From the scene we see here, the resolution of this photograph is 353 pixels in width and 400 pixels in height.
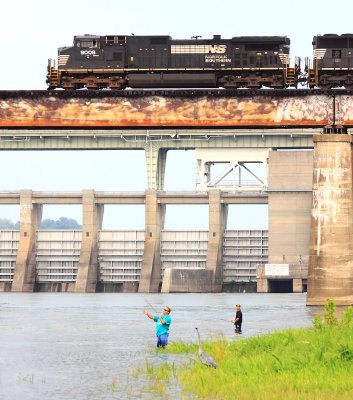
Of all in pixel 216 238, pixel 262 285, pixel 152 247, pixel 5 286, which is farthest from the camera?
pixel 5 286

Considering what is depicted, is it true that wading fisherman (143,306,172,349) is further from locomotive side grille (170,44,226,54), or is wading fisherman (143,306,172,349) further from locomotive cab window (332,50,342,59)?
locomotive side grille (170,44,226,54)

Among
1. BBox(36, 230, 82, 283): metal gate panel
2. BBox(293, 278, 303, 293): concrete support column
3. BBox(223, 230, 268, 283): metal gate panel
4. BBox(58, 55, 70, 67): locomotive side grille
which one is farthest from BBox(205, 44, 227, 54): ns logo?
BBox(36, 230, 82, 283): metal gate panel

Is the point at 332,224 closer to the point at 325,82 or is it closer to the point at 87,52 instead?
the point at 325,82

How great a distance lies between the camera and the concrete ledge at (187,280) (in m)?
132

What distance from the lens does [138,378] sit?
34031 millimetres

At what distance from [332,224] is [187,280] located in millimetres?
67581

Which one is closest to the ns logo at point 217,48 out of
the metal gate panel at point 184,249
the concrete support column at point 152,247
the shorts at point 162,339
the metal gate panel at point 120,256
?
the shorts at point 162,339

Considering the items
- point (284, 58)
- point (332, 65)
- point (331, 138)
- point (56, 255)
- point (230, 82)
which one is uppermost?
point (284, 58)

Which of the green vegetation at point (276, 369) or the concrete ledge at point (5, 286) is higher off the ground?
the concrete ledge at point (5, 286)

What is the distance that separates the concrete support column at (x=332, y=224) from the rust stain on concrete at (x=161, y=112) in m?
3.71

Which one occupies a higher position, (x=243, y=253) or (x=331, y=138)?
(x=331, y=138)

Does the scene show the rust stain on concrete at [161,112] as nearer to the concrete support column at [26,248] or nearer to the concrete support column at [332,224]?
the concrete support column at [332,224]

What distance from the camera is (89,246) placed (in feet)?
441

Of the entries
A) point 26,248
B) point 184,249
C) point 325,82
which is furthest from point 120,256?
point 325,82
